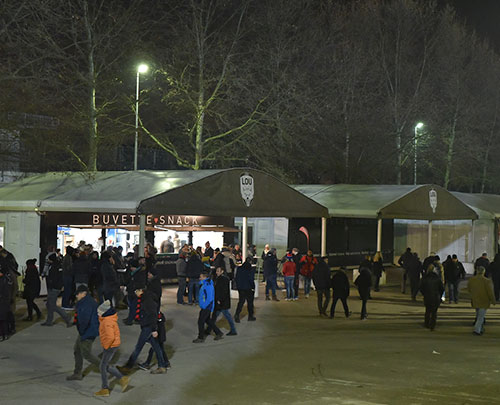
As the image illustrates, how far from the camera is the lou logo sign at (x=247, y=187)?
20.2 metres

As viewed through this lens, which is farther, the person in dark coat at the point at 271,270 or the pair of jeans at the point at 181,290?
the person in dark coat at the point at 271,270

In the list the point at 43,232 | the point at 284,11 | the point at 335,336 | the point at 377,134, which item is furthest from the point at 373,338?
the point at 377,134

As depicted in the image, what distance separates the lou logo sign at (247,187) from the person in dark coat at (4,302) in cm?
793

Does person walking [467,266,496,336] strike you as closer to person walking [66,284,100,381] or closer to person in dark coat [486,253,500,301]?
person in dark coat [486,253,500,301]

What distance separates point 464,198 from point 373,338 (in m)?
20.7

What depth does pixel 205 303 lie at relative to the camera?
13492 mm

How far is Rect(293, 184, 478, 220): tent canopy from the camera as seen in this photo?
26078 mm

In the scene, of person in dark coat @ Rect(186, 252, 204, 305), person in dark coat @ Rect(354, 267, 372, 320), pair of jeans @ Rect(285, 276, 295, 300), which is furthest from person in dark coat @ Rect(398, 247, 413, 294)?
person in dark coat @ Rect(186, 252, 204, 305)

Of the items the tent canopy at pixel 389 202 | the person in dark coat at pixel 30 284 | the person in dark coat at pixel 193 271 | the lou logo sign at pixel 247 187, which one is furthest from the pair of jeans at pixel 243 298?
the tent canopy at pixel 389 202

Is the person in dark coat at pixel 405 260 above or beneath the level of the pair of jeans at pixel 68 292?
above

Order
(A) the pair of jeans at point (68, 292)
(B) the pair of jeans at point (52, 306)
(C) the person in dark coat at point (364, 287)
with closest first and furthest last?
1. (B) the pair of jeans at point (52, 306)
2. (A) the pair of jeans at point (68, 292)
3. (C) the person in dark coat at point (364, 287)

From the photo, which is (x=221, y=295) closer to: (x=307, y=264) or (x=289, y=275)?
(x=289, y=275)

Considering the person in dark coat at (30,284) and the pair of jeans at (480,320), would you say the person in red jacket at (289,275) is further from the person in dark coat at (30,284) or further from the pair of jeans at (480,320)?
the person in dark coat at (30,284)

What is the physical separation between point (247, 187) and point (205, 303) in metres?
7.28
